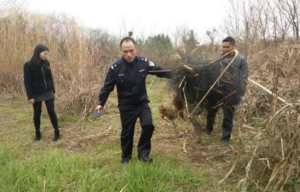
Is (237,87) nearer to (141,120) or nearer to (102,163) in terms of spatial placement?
(141,120)

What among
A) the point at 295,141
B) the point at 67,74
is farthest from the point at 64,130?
the point at 295,141

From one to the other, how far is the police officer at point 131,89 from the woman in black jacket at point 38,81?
5.44 feet

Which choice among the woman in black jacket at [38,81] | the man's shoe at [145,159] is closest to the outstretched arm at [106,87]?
the man's shoe at [145,159]

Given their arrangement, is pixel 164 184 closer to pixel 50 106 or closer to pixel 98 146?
pixel 98 146

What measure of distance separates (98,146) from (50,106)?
3.80 ft

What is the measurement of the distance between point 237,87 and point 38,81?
127 inches

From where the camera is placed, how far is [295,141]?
2309 millimetres

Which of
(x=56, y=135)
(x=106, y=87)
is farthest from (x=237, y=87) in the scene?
(x=56, y=135)

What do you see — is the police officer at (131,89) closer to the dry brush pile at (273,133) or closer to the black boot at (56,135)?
the dry brush pile at (273,133)

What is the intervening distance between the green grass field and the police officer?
0.29m

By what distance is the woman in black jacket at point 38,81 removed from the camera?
173 inches

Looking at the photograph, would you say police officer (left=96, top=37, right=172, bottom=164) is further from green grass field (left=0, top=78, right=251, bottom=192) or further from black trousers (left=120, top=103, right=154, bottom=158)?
green grass field (left=0, top=78, right=251, bottom=192)

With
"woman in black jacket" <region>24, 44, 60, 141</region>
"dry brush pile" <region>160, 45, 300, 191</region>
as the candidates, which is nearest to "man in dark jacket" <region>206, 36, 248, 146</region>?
"dry brush pile" <region>160, 45, 300, 191</region>

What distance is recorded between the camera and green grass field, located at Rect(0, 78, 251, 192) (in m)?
2.85
